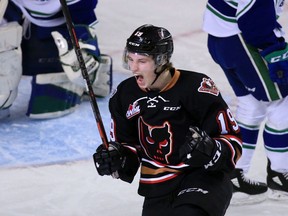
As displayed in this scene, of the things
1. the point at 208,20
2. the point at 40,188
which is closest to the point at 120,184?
the point at 40,188

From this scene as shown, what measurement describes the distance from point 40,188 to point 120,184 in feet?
1.05

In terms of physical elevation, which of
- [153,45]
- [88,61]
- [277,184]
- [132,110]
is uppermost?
[153,45]

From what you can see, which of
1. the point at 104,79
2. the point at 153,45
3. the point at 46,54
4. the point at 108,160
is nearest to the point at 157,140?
the point at 108,160

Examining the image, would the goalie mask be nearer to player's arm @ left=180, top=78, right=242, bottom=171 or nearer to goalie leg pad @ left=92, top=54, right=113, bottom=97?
player's arm @ left=180, top=78, right=242, bottom=171

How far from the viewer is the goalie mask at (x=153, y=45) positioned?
8.49ft

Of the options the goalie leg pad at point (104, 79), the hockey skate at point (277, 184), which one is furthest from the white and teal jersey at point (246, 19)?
the goalie leg pad at point (104, 79)

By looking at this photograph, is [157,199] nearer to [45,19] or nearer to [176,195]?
[176,195]

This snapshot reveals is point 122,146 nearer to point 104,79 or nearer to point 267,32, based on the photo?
point 267,32

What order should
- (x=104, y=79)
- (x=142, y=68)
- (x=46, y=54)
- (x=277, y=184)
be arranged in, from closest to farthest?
(x=142, y=68)
(x=277, y=184)
(x=46, y=54)
(x=104, y=79)

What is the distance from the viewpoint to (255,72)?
337 cm

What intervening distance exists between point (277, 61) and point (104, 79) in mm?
1546

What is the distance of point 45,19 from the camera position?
14.2 ft

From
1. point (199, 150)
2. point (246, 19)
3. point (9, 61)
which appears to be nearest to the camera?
point (199, 150)

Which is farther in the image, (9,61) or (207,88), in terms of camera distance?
(9,61)
